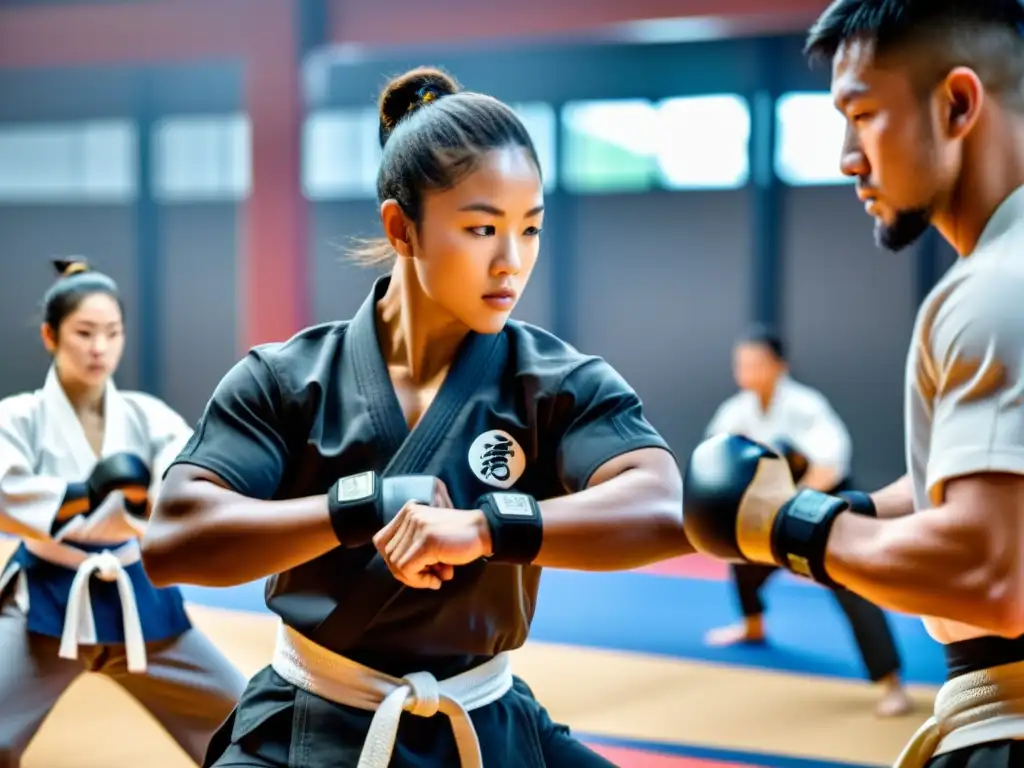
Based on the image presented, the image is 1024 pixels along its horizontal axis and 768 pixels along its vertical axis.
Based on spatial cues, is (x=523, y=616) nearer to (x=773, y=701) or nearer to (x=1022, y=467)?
(x=1022, y=467)

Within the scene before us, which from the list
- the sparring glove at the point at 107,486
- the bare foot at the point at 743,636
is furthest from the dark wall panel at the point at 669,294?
the sparring glove at the point at 107,486

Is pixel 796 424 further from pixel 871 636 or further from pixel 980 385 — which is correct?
pixel 980 385

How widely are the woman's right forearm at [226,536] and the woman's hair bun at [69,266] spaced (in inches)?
76.1

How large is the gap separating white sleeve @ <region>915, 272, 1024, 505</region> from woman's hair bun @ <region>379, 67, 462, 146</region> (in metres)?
0.94

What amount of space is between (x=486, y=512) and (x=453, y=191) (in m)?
0.50

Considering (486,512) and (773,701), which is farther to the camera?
(773,701)

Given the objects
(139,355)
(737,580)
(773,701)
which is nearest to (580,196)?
(139,355)

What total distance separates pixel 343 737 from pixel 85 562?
1594 millimetres

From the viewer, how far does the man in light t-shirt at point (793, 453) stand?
15.3 ft

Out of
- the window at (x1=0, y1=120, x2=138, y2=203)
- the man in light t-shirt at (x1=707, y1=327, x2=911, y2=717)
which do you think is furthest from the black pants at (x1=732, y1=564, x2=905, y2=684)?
the window at (x1=0, y1=120, x2=138, y2=203)

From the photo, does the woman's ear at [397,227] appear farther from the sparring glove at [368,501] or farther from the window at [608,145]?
the window at [608,145]

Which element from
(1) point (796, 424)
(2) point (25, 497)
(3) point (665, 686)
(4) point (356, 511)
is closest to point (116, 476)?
(2) point (25, 497)

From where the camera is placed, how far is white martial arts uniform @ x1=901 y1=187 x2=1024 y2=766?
4.39 ft

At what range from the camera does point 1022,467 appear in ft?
4.29
